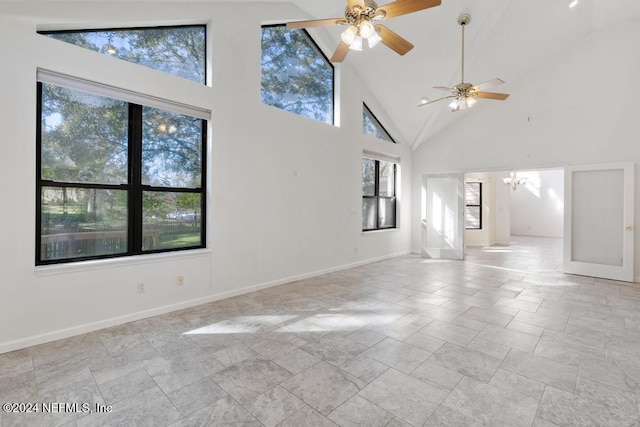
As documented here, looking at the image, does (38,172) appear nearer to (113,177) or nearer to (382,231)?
(113,177)

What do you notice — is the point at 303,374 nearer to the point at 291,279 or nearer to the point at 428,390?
the point at 428,390

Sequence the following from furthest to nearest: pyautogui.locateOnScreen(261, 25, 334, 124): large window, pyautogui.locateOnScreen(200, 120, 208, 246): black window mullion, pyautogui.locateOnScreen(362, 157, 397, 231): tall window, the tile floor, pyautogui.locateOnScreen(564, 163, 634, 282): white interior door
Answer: pyautogui.locateOnScreen(362, 157, 397, 231): tall window
pyautogui.locateOnScreen(564, 163, 634, 282): white interior door
pyautogui.locateOnScreen(261, 25, 334, 124): large window
pyautogui.locateOnScreen(200, 120, 208, 246): black window mullion
the tile floor

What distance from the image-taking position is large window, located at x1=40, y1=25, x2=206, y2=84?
3.12 m

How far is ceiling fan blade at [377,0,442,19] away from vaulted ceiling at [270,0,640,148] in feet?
7.83

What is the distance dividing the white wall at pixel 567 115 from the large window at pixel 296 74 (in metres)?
3.50

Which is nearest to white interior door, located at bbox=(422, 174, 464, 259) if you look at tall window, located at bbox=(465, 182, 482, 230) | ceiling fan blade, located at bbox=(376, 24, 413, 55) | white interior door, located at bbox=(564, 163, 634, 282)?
white interior door, located at bbox=(564, 163, 634, 282)

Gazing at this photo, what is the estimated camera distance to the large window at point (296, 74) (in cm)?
475

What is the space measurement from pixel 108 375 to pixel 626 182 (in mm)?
7579

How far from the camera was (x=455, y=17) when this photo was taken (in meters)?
4.57

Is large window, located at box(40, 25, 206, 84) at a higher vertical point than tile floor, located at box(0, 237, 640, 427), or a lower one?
higher

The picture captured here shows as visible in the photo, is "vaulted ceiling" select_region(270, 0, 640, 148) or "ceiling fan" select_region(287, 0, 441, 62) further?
"vaulted ceiling" select_region(270, 0, 640, 148)

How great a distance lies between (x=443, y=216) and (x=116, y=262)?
22.1 feet

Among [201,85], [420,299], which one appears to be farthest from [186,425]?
[201,85]

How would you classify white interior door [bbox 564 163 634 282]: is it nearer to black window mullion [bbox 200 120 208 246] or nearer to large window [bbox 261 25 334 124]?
large window [bbox 261 25 334 124]
